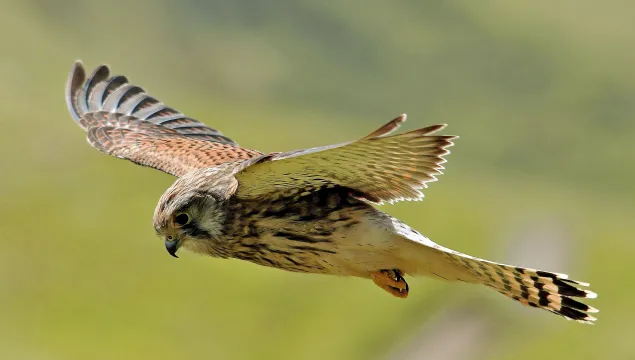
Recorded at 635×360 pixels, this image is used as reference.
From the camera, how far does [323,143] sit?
373 ft

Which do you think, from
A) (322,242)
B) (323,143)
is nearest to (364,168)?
(322,242)

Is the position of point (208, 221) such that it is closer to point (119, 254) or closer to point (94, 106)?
point (94, 106)

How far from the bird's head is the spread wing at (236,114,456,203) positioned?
28 centimetres

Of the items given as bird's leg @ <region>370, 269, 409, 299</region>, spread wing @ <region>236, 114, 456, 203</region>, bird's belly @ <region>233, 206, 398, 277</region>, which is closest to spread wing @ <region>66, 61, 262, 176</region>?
bird's belly @ <region>233, 206, 398, 277</region>

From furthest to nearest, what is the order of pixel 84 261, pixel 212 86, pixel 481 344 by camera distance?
pixel 212 86 < pixel 84 261 < pixel 481 344

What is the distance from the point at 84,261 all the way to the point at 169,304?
33.6ft

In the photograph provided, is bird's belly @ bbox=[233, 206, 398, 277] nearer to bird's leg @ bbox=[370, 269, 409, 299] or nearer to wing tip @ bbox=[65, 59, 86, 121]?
bird's leg @ bbox=[370, 269, 409, 299]

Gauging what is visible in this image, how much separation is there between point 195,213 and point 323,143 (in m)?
103

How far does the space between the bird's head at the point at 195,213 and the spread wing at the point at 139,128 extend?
1.58 meters

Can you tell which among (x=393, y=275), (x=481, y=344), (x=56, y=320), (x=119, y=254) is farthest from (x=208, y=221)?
(x=119, y=254)

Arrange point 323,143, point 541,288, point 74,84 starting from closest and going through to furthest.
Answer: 1. point 541,288
2. point 74,84
3. point 323,143

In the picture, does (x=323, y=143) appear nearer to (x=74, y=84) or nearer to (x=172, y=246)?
(x=74, y=84)

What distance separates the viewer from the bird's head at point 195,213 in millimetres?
10852

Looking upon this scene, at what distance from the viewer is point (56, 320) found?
71.2 metres
